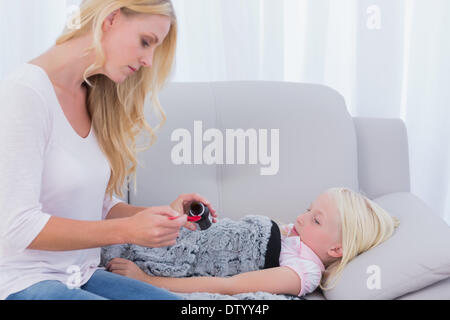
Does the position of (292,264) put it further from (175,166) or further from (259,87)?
(259,87)

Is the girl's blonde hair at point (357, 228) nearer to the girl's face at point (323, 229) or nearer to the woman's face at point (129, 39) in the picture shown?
the girl's face at point (323, 229)

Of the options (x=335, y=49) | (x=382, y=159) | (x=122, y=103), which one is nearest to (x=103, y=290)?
(x=122, y=103)

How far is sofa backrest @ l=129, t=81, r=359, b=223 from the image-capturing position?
5.62 ft

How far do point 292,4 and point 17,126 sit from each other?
1.55 m

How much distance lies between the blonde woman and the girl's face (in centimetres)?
42

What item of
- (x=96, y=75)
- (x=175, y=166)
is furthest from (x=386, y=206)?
(x=96, y=75)

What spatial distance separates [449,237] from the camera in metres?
1.39

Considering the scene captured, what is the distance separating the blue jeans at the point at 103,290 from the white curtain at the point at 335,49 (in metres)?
1.20

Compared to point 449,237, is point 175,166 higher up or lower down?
higher up

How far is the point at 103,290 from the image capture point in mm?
1224

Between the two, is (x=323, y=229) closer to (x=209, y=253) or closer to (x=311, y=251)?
(x=311, y=251)

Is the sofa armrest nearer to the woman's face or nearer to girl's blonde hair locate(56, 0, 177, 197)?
girl's blonde hair locate(56, 0, 177, 197)

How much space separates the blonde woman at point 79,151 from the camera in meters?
1.03

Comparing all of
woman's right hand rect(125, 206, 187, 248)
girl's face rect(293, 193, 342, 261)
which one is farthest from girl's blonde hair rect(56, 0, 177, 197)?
girl's face rect(293, 193, 342, 261)
